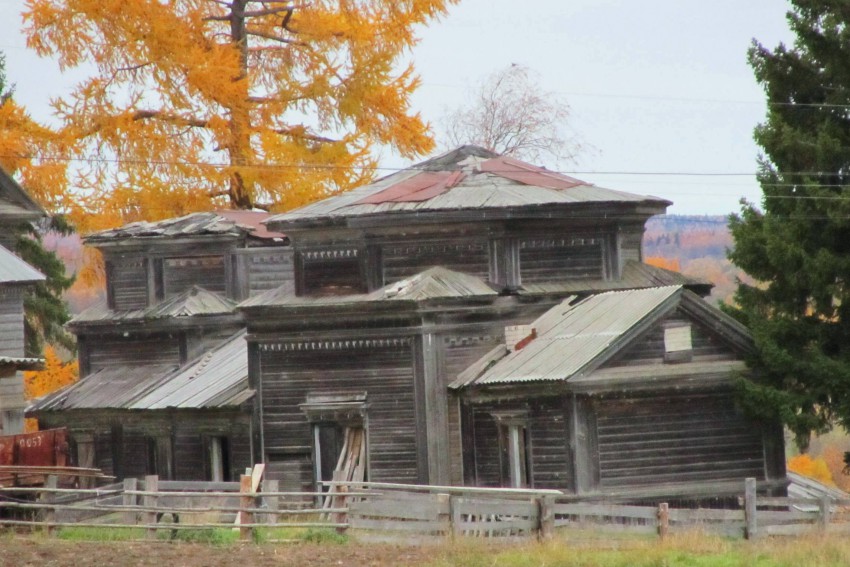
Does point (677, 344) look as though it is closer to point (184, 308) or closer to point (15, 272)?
point (15, 272)

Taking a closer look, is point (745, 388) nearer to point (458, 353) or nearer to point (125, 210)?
point (458, 353)

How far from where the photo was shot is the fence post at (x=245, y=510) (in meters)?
27.0

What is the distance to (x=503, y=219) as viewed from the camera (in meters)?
32.5

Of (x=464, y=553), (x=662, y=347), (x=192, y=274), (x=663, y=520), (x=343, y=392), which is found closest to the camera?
(x=464, y=553)

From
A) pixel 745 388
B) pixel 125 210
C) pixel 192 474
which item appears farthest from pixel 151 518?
pixel 125 210

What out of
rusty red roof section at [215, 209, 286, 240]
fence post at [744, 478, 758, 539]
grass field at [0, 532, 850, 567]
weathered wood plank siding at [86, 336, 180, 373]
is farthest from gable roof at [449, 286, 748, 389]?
weathered wood plank siding at [86, 336, 180, 373]

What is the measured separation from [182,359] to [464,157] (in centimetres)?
872

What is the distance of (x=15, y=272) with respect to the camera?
34.8 meters

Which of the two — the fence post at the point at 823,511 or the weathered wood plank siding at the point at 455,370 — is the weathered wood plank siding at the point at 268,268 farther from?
the fence post at the point at 823,511

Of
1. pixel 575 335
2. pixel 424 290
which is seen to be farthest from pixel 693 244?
pixel 575 335

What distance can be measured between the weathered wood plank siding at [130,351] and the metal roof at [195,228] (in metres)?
2.48

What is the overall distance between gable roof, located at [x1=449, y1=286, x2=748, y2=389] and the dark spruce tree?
886mm

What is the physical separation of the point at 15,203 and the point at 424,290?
1153 centimetres

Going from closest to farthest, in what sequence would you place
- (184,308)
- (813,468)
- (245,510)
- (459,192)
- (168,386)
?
(245,510)
(459,192)
(168,386)
(184,308)
(813,468)
